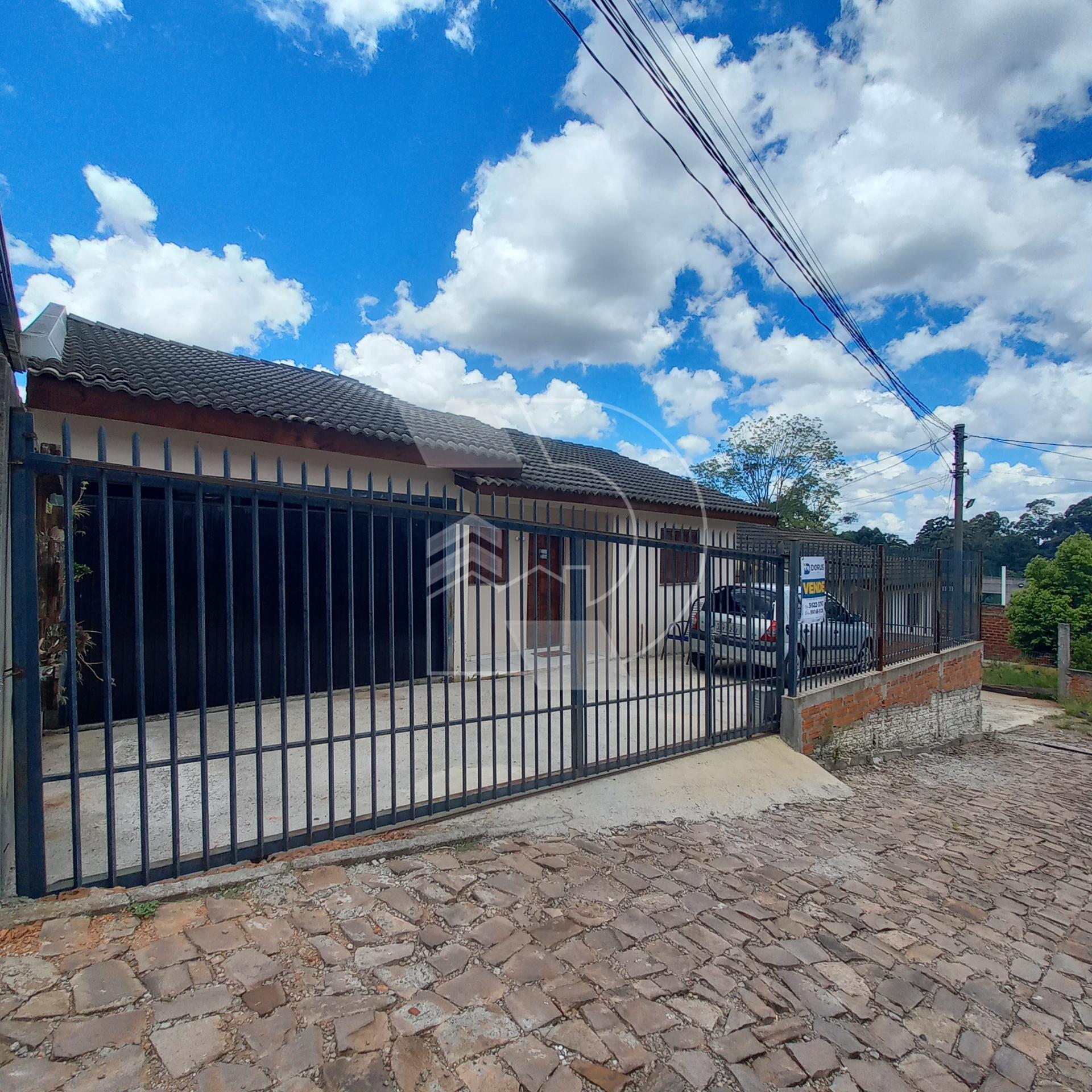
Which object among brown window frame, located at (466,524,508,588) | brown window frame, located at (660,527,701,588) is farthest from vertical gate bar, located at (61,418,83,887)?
brown window frame, located at (660,527,701,588)

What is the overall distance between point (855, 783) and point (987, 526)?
2066 inches

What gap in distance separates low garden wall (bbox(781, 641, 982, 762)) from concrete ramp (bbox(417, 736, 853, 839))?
0.49 metres

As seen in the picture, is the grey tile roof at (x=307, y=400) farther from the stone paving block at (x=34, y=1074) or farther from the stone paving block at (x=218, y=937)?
the stone paving block at (x=34, y=1074)

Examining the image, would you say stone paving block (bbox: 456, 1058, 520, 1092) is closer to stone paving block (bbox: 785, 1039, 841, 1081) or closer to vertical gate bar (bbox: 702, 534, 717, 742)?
stone paving block (bbox: 785, 1039, 841, 1081)

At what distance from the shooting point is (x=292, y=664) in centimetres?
579

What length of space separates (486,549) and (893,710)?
5.97m

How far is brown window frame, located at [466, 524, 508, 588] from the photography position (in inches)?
162

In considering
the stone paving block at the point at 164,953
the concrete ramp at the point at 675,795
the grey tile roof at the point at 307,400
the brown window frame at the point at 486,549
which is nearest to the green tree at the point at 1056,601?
the grey tile roof at the point at 307,400

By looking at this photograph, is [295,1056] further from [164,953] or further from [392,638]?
[392,638]

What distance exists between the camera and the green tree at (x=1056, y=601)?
15312 mm

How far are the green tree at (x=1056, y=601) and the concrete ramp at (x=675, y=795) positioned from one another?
14415 mm

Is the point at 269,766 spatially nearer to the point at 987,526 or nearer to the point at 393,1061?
the point at 393,1061

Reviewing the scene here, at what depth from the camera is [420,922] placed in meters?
2.47

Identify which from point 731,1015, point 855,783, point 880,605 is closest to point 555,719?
point 855,783
